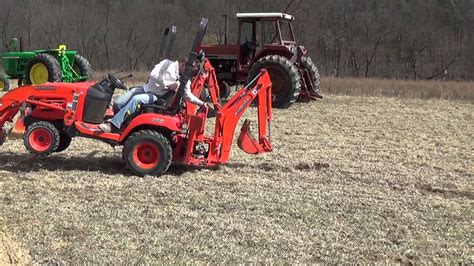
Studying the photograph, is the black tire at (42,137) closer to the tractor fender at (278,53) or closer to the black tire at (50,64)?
the tractor fender at (278,53)

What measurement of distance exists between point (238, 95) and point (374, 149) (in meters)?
2.68

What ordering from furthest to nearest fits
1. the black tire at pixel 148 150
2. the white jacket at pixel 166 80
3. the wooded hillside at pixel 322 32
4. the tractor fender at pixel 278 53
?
the wooded hillside at pixel 322 32, the tractor fender at pixel 278 53, the white jacket at pixel 166 80, the black tire at pixel 148 150

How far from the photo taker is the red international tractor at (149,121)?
6.46 metres

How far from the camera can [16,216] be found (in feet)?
16.2

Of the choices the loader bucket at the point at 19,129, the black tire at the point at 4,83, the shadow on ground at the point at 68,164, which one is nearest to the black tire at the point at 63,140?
the shadow on ground at the point at 68,164

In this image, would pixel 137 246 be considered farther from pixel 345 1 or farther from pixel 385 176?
pixel 345 1

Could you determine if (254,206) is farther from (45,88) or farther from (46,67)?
(46,67)

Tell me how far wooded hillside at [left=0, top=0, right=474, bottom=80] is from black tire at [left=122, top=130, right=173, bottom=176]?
105 feet

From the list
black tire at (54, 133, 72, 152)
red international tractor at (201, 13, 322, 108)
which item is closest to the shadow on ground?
black tire at (54, 133, 72, 152)

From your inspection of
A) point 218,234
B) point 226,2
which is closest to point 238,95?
point 218,234

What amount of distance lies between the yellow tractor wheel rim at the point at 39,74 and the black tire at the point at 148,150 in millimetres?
9048

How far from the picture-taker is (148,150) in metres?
6.50

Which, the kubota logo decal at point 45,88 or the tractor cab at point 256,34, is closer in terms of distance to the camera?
the kubota logo decal at point 45,88

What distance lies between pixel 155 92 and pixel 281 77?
256 inches
